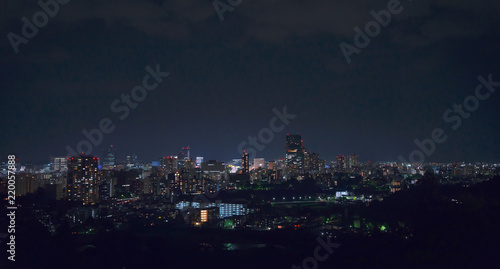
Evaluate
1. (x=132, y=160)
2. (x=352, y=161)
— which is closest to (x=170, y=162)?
(x=132, y=160)

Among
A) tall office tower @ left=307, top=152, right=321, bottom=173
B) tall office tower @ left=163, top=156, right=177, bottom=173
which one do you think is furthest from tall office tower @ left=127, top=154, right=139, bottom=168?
tall office tower @ left=307, top=152, right=321, bottom=173

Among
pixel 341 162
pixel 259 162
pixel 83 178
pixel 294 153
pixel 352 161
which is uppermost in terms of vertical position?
pixel 294 153

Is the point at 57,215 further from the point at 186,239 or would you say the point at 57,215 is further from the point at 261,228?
the point at 261,228

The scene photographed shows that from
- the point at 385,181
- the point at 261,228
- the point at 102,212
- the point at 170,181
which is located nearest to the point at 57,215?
the point at 102,212

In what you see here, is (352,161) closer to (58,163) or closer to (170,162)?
(170,162)

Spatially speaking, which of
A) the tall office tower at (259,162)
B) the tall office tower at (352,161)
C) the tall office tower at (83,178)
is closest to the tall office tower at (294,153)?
the tall office tower at (352,161)
